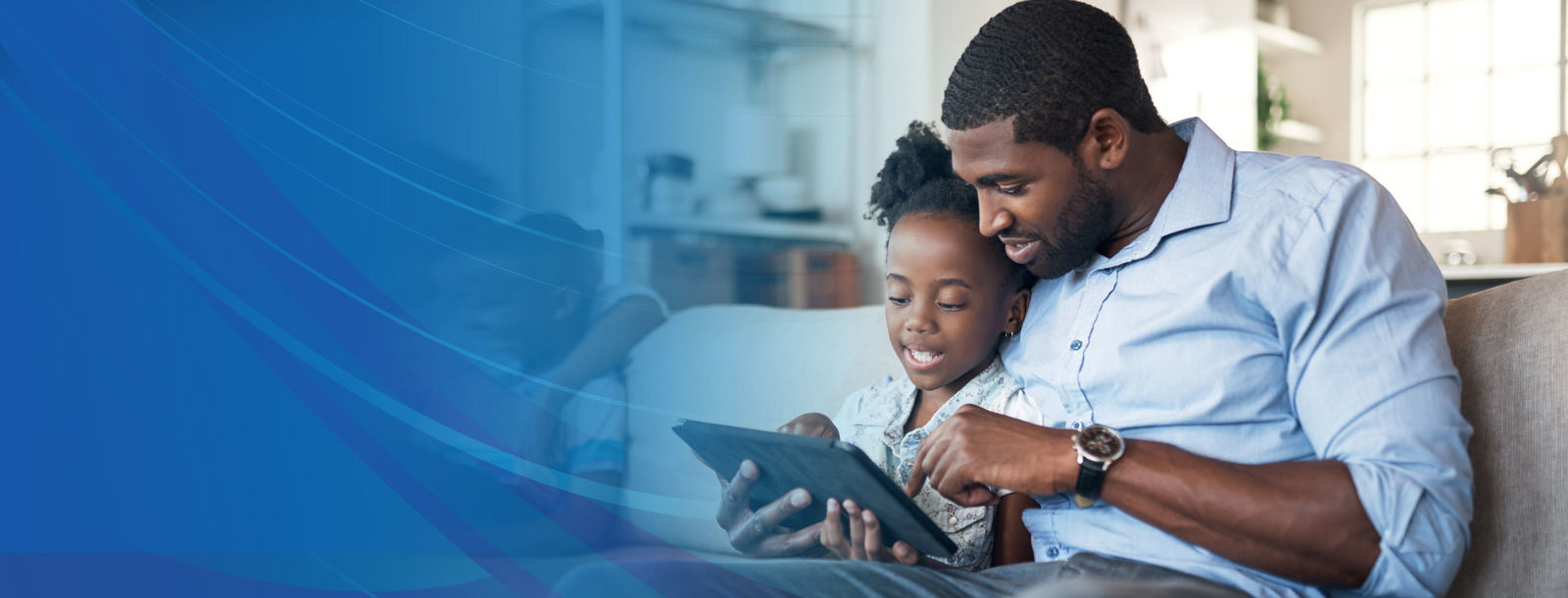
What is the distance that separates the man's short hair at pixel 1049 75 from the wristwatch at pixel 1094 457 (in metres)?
0.29

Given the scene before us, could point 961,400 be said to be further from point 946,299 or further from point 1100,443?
point 1100,443

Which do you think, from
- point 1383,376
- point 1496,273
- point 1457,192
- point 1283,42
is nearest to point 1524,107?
point 1457,192

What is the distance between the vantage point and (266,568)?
99 centimetres

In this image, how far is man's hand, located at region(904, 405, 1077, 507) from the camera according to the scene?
0.98m

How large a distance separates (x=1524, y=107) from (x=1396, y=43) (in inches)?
23.9

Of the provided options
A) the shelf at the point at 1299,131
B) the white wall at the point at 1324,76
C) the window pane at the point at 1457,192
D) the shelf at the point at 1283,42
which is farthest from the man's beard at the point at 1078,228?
the window pane at the point at 1457,192

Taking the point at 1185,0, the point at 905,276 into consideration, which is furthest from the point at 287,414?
the point at 1185,0

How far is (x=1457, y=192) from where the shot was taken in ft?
15.2

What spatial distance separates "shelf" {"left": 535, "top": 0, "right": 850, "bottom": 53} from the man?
1.52 feet

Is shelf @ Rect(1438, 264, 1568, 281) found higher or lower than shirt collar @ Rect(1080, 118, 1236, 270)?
higher

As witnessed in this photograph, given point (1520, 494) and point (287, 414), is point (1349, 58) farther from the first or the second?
point (287, 414)

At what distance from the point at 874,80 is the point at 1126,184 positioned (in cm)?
156
